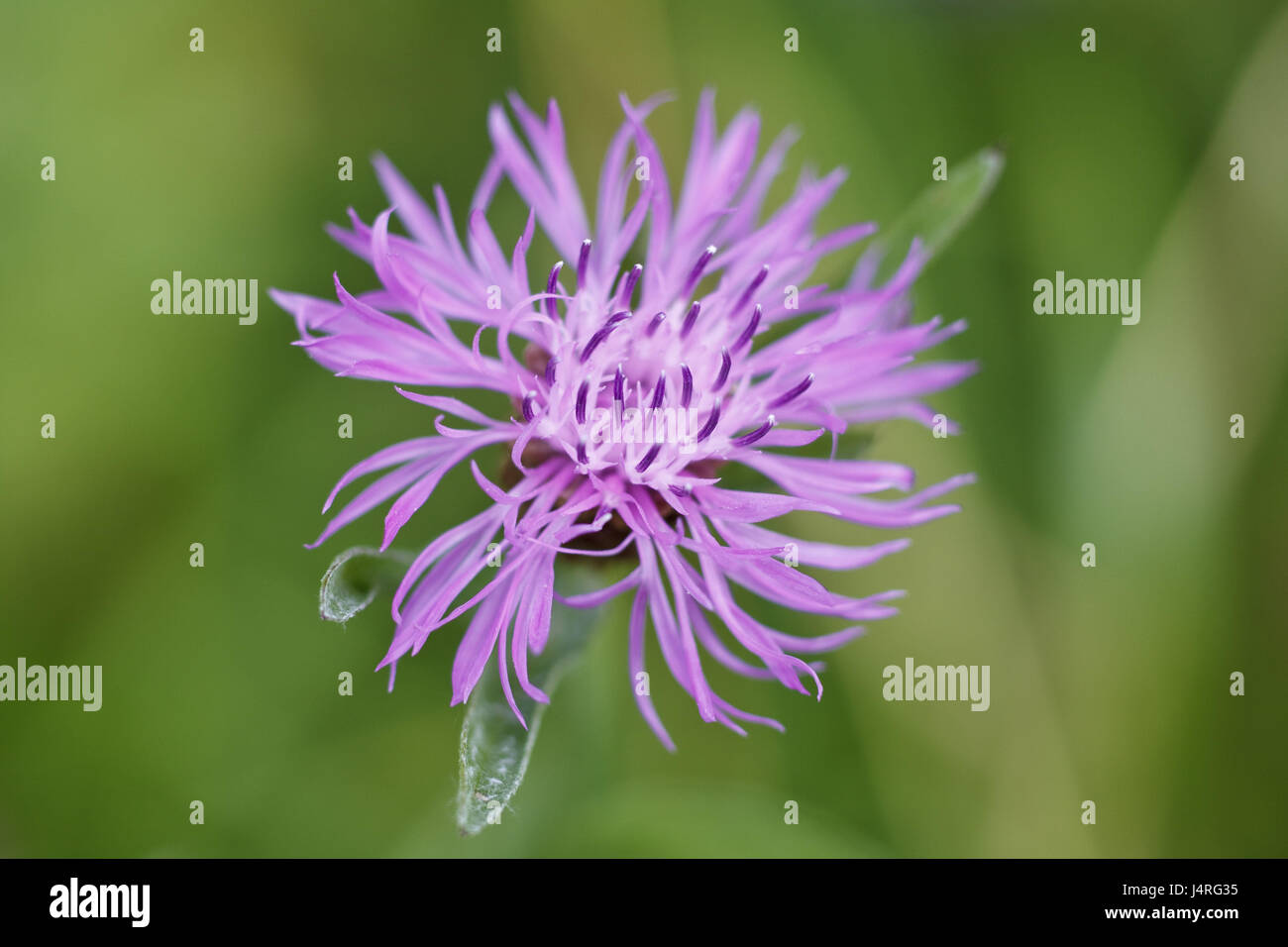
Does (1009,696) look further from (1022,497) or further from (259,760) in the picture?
(259,760)

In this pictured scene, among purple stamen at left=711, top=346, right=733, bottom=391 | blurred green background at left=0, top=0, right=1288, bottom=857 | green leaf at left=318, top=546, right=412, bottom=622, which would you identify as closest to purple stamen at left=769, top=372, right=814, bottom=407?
purple stamen at left=711, top=346, right=733, bottom=391

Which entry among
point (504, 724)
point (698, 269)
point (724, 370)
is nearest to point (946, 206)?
point (698, 269)

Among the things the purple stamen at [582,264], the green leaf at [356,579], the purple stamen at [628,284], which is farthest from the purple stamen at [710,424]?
the green leaf at [356,579]

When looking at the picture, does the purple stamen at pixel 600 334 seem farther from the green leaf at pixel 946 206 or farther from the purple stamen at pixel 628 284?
the green leaf at pixel 946 206

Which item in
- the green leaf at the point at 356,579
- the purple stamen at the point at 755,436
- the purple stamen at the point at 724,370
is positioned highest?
the purple stamen at the point at 724,370

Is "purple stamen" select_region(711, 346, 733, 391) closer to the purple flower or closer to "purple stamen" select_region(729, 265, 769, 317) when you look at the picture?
the purple flower

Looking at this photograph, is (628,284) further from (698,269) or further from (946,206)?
(946,206)
